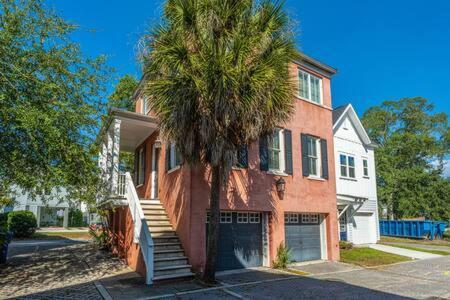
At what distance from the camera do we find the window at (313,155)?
14.5 metres

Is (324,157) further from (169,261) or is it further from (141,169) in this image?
(141,169)

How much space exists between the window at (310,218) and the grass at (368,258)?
2.05 meters

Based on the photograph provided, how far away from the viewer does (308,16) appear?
33.1 ft

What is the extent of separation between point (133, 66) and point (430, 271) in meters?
13.4

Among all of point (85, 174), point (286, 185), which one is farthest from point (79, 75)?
point (286, 185)

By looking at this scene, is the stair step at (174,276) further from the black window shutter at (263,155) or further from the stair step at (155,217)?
the black window shutter at (263,155)

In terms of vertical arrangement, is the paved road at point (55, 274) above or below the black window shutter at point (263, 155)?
below

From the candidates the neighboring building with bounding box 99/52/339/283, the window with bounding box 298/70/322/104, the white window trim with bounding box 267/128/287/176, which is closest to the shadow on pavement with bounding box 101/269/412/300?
the neighboring building with bounding box 99/52/339/283

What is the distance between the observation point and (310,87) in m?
15.2

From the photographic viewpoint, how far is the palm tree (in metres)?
8.66

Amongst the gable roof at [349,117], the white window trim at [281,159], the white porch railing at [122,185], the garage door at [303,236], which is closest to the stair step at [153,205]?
the white porch railing at [122,185]

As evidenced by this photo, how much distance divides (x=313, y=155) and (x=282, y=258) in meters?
4.93

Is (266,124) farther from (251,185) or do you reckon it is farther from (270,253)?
(270,253)

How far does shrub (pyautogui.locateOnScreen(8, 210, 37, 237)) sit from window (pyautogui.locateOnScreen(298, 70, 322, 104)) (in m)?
23.2
